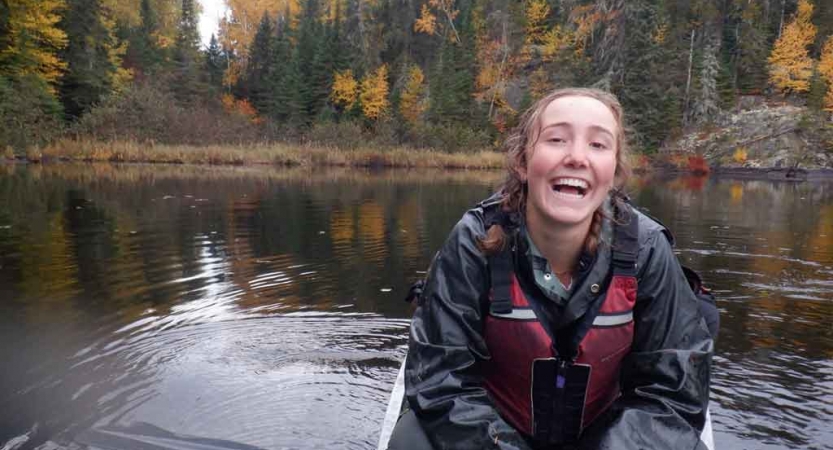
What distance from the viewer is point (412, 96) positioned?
45.1 m

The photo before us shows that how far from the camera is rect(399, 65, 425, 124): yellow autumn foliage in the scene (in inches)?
1756

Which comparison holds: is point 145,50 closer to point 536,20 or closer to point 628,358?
point 536,20

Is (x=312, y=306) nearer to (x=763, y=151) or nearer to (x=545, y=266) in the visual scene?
(x=545, y=266)

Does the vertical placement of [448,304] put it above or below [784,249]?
above

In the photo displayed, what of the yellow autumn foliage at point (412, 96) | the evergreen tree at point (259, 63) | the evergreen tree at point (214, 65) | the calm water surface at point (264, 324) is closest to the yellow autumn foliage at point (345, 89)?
the yellow autumn foliage at point (412, 96)

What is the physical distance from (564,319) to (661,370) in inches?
13.5

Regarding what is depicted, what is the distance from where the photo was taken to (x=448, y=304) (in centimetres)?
188

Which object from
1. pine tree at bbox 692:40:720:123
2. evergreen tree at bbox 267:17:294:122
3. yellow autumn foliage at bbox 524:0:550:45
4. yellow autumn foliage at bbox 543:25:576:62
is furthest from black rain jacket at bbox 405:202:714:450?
evergreen tree at bbox 267:17:294:122

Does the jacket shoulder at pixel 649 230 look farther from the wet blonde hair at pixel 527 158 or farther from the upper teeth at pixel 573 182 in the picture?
the upper teeth at pixel 573 182

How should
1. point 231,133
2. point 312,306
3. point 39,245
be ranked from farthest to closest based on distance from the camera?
point 231,133 < point 39,245 < point 312,306

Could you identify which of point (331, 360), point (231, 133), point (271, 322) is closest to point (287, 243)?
point (271, 322)

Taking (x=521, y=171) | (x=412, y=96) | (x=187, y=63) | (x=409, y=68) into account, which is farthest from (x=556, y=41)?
(x=521, y=171)

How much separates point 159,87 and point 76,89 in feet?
18.0

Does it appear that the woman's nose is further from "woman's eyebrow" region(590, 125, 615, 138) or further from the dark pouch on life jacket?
the dark pouch on life jacket
